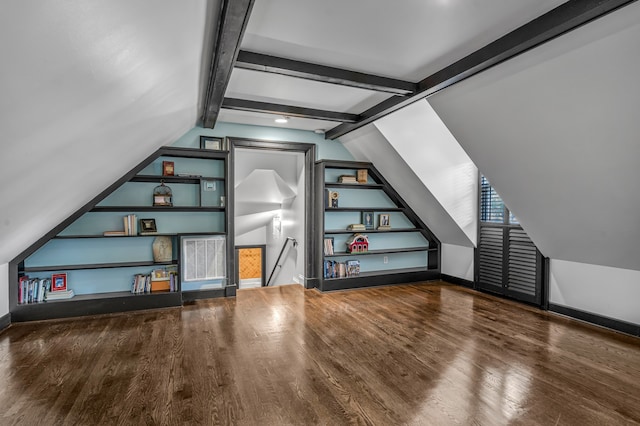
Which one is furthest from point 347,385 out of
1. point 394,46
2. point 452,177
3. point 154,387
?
point 452,177

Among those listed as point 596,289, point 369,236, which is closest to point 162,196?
point 369,236

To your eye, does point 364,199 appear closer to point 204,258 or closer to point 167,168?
point 204,258

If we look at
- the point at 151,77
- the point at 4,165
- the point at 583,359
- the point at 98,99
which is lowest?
the point at 583,359

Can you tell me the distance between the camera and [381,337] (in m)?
3.37

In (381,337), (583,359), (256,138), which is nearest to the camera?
(583,359)

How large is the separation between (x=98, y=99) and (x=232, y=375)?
2029mm

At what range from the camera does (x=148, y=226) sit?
436 cm

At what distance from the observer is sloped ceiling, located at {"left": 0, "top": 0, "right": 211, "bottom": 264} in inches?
40.8

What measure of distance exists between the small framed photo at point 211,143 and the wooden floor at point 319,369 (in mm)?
2073

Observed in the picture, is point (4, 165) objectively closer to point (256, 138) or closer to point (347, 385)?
point (347, 385)

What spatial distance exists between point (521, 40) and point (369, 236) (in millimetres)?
3767

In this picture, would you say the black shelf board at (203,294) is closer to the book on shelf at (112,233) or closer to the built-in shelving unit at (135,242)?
the built-in shelving unit at (135,242)

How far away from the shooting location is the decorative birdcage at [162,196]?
14.3 feet

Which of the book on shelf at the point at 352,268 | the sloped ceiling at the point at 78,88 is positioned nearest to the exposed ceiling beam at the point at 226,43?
the sloped ceiling at the point at 78,88
